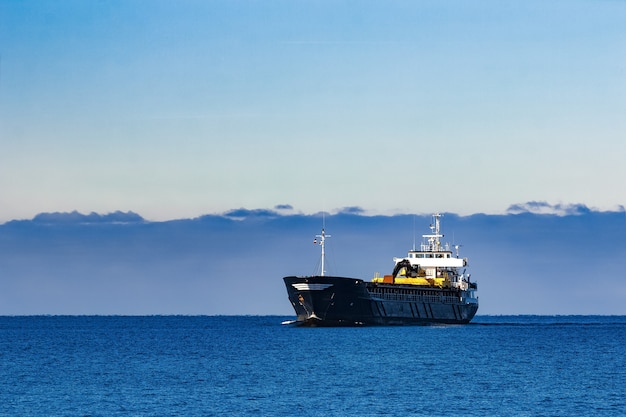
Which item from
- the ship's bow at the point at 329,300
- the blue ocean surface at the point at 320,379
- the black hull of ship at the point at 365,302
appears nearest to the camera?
the blue ocean surface at the point at 320,379

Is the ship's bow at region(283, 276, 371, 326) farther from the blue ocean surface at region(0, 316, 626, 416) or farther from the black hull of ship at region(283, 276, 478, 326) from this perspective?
the blue ocean surface at region(0, 316, 626, 416)

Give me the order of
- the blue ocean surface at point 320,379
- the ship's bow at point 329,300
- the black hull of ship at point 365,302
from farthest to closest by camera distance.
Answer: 1. the black hull of ship at point 365,302
2. the ship's bow at point 329,300
3. the blue ocean surface at point 320,379

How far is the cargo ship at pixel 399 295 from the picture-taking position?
435 ft

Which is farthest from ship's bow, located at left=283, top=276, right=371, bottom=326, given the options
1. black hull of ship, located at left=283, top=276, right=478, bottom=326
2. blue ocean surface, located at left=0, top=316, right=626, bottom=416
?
blue ocean surface, located at left=0, top=316, right=626, bottom=416

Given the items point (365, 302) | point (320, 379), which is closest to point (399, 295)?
point (365, 302)

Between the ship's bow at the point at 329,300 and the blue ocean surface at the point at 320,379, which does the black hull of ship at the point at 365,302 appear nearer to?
the ship's bow at the point at 329,300

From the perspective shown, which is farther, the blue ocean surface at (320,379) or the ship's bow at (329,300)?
the ship's bow at (329,300)

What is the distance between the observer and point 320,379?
7594cm

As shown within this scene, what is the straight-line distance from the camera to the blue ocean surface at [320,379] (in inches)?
2375

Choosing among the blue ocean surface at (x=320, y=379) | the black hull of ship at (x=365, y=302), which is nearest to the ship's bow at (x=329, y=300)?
the black hull of ship at (x=365, y=302)

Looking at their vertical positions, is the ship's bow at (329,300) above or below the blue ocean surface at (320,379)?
above

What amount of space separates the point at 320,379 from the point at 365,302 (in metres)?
62.7

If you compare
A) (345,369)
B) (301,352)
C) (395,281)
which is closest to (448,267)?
(395,281)

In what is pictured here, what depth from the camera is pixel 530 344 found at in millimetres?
125750
